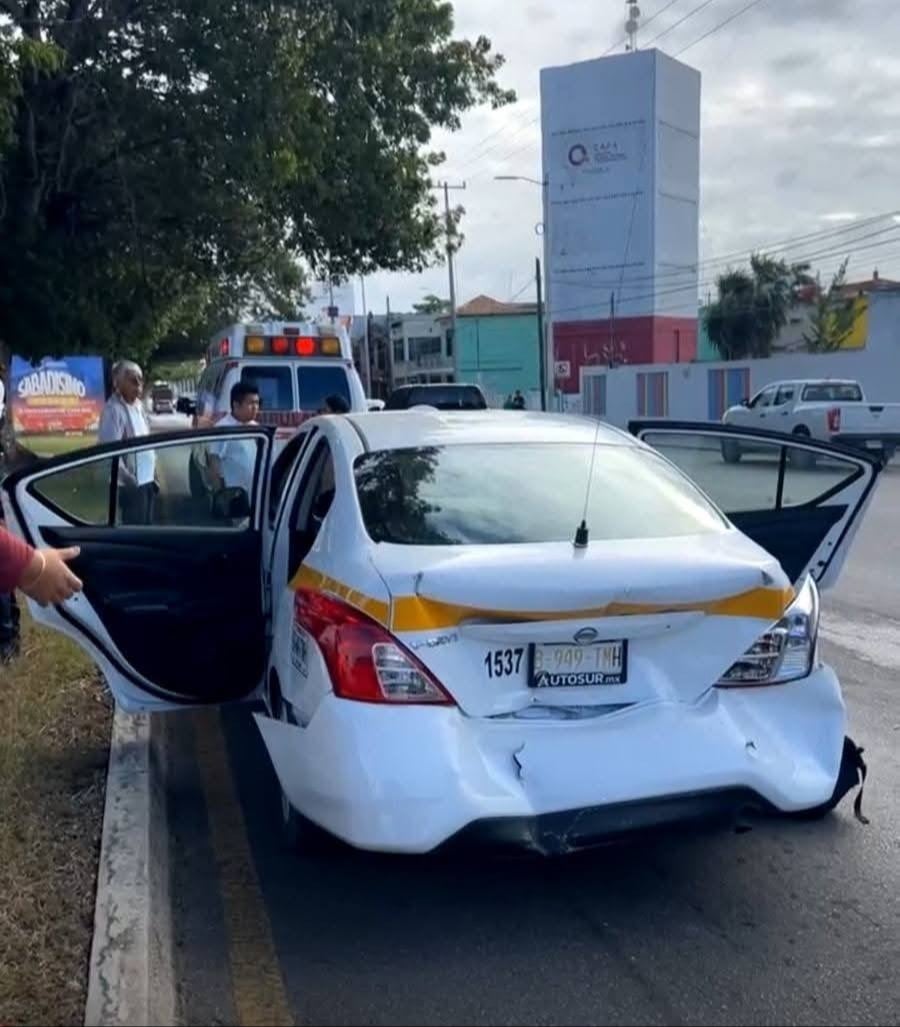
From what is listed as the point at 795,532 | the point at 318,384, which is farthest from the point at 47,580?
the point at 318,384

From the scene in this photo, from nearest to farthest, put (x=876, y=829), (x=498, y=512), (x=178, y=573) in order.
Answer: (x=498, y=512) → (x=876, y=829) → (x=178, y=573)

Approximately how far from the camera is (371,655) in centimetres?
396

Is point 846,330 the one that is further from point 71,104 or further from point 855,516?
point 855,516

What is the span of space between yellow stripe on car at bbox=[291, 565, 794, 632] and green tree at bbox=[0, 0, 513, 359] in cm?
1142

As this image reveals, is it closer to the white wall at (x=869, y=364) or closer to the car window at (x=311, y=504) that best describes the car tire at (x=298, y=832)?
the car window at (x=311, y=504)

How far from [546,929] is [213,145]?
13.6m

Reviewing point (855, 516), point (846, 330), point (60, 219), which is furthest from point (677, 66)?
point (855, 516)

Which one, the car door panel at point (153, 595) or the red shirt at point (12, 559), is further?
the car door panel at point (153, 595)

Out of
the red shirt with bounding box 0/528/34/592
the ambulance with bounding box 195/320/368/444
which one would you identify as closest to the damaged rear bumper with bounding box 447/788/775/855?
the red shirt with bounding box 0/528/34/592

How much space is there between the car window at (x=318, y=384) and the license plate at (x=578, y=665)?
437 inches

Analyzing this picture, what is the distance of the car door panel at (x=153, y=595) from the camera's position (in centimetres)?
544

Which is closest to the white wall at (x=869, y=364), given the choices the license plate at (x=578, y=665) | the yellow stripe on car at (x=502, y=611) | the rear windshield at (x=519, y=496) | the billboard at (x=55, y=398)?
the billboard at (x=55, y=398)

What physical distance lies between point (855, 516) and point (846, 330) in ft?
213

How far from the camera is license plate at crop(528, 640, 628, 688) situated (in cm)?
405
